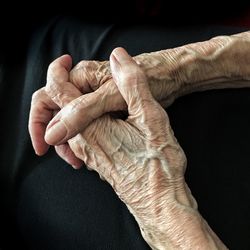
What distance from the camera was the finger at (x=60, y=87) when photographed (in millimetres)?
902

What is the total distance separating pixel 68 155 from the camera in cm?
95

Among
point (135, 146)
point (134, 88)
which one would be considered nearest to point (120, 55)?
point (134, 88)

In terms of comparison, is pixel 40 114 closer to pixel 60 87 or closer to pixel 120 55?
pixel 60 87

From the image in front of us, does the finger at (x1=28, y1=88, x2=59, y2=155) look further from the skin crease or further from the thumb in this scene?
the thumb

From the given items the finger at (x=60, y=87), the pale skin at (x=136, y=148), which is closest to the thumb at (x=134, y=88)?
the pale skin at (x=136, y=148)

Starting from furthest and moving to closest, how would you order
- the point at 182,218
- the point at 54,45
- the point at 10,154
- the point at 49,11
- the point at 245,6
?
the point at 245,6, the point at 49,11, the point at 54,45, the point at 10,154, the point at 182,218

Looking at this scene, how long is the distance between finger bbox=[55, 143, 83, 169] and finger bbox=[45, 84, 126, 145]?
0.08 meters

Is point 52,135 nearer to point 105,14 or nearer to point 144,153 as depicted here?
point 144,153

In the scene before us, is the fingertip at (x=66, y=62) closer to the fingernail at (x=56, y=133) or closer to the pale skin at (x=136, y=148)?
the pale skin at (x=136, y=148)

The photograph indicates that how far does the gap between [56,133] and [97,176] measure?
0.64 ft

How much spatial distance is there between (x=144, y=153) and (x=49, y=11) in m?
0.65

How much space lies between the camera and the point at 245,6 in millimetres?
1450

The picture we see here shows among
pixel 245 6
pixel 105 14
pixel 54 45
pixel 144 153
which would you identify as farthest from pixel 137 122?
pixel 245 6

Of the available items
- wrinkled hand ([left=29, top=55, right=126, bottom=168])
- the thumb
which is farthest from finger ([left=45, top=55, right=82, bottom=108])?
the thumb
